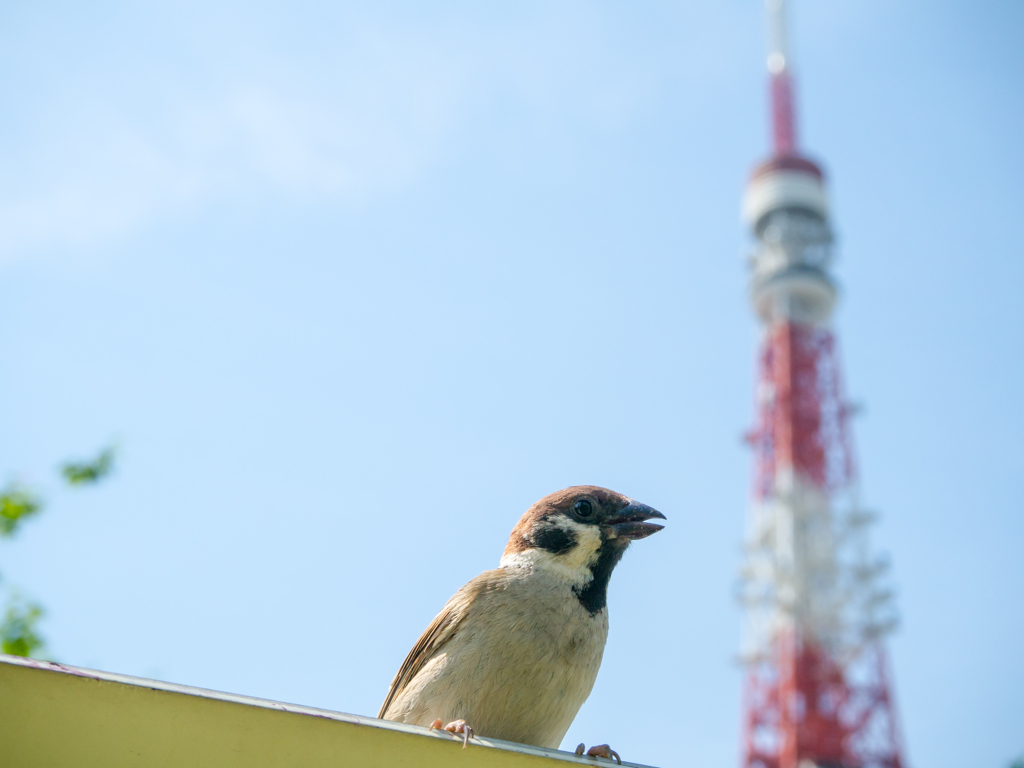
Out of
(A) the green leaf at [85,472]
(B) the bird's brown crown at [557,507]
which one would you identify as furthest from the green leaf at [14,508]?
(B) the bird's brown crown at [557,507]

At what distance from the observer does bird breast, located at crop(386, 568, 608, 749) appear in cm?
324

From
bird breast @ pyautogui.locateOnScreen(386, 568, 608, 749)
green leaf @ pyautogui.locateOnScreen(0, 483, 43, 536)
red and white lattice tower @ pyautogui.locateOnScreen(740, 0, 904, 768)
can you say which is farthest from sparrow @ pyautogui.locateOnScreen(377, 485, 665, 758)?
red and white lattice tower @ pyautogui.locateOnScreen(740, 0, 904, 768)

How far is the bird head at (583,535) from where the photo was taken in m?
3.71

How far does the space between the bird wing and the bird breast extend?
2 cm

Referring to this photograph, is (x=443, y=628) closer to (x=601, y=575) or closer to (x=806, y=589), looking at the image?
(x=601, y=575)

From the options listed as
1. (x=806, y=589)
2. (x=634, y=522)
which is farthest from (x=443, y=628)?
(x=806, y=589)

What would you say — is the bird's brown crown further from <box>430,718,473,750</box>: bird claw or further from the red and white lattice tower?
the red and white lattice tower

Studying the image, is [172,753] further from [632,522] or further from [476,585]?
[632,522]

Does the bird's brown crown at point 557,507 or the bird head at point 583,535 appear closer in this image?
the bird head at point 583,535

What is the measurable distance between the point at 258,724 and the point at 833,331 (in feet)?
157

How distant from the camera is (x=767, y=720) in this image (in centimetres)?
3906

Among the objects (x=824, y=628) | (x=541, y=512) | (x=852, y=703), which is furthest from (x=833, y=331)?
(x=541, y=512)

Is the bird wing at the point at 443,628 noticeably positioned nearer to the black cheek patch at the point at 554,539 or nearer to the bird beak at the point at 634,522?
the black cheek patch at the point at 554,539

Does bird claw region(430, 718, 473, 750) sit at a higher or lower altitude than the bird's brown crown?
lower
